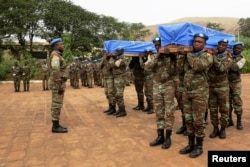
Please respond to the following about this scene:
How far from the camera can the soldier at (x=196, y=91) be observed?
4.13 meters

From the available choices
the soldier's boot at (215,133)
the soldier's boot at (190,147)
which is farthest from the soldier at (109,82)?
the soldier's boot at (190,147)

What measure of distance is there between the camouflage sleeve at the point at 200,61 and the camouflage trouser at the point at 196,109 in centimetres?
34

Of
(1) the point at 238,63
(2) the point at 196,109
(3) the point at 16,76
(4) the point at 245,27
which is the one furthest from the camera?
(4) the point at 245,27

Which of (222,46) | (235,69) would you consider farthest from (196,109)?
(235,69)

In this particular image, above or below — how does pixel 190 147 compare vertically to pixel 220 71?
below

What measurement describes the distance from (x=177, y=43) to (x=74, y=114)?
4.13 metres

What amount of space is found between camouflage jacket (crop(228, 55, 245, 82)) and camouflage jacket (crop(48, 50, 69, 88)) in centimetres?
325

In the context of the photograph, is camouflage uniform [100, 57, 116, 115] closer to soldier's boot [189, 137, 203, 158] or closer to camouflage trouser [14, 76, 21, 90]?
Result: soldier's boot [189, 137, 203, 158]

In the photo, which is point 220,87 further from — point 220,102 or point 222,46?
point 222,46

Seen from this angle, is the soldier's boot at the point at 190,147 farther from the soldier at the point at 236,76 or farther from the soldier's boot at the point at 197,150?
the soldier at the point at 236,76

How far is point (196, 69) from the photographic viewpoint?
161 inches

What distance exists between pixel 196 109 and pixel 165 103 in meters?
0.56

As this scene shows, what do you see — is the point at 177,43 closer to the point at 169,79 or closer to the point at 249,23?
the point at 169,79

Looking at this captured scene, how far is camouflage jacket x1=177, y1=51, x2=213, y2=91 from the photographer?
4098 mm
